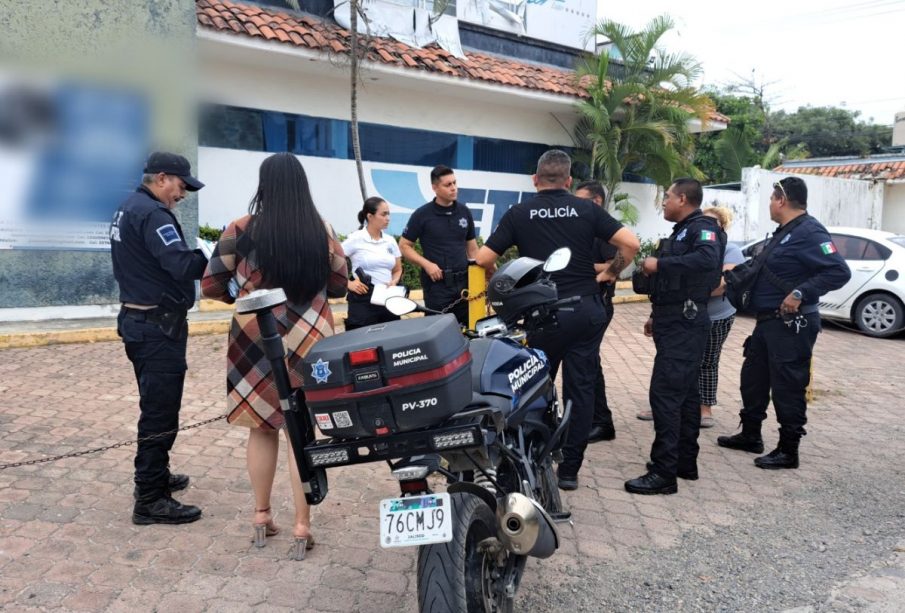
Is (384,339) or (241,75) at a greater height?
(241,75)

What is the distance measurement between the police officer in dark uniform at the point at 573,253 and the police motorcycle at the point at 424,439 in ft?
4.76

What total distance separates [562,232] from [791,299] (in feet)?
5.45

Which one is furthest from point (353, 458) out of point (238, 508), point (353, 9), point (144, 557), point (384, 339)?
point (353, 9)

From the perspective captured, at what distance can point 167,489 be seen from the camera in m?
3.87

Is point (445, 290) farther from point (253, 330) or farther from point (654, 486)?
point (253, 330)

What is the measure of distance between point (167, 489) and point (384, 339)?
2.15 m

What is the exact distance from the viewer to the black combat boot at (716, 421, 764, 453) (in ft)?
17.4

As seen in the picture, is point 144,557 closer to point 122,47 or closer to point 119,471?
point 119,471

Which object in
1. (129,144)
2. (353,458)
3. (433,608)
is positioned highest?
(129,144)

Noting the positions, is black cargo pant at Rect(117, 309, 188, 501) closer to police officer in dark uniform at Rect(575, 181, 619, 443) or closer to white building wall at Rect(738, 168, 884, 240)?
police officer in dark uniform at Rect(575, 181, 619, 443)

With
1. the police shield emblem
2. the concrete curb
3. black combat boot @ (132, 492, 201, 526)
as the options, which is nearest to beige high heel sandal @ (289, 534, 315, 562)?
black combat boot @ (132, 492, 201, 526)

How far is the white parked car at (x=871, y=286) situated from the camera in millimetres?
10234

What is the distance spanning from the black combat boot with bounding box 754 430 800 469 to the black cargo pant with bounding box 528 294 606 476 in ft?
4.86

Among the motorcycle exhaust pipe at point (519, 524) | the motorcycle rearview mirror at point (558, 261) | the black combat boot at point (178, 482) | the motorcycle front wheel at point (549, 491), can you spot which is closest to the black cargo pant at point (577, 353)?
the motorcycle front wheel at point (549, 491)
